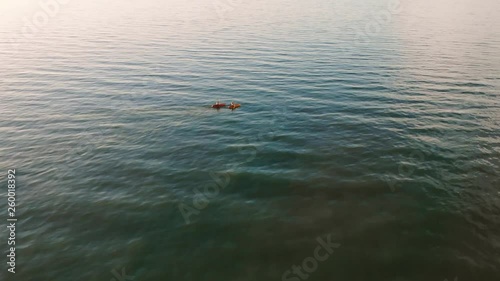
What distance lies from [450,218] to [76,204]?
2254cm

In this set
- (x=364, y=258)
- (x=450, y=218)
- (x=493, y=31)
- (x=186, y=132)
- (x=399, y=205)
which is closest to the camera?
(x=364, y=258)

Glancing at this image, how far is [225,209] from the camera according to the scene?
21.4 meters

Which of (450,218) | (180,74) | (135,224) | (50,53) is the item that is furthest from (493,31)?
(50,53)

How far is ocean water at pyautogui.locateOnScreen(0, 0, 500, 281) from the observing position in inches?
694

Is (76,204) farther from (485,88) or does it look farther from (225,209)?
(485,88)

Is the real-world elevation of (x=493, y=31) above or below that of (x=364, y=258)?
above

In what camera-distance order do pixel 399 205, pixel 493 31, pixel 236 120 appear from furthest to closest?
pixel 493 31
pixel 236 120
pixel 399 205

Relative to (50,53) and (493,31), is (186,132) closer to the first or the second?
(50,53)

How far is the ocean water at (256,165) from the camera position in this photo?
17625 mm

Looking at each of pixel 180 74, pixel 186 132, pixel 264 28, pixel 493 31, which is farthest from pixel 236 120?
pixel 493 31

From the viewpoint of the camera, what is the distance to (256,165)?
2591cm

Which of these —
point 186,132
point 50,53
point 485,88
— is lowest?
point 186,132

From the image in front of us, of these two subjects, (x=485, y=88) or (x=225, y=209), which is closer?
(x=225, y=209)

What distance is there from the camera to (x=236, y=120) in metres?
34.0
